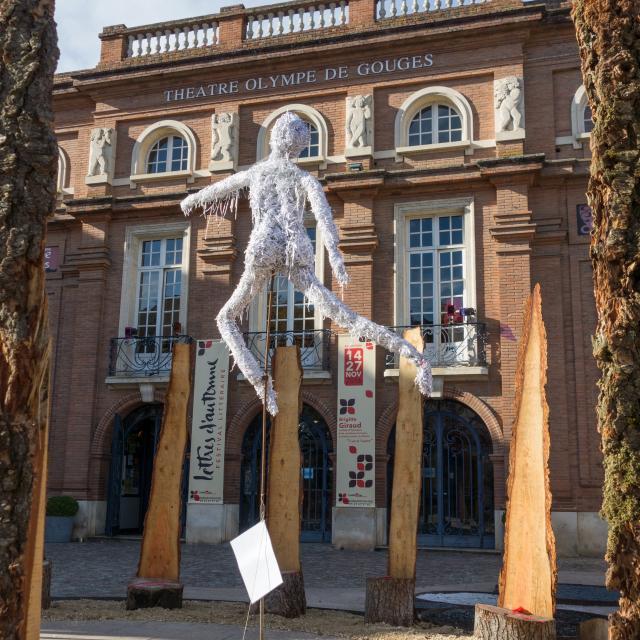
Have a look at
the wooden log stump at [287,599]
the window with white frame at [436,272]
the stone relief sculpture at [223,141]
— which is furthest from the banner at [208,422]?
the wooden log stump at [287,599]

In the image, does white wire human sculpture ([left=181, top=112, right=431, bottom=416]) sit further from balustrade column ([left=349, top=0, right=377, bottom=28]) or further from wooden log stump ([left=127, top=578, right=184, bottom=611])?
balustrade column ([left=349, top=0, right=377, bottom=28])

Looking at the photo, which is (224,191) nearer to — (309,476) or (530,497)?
(530,497)

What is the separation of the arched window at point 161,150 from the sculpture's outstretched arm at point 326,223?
12.1 m

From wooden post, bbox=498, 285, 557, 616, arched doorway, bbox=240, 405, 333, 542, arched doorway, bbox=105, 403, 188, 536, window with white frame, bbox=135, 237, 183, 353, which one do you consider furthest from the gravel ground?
window with white frame, bbox=135, 237, 183, 353

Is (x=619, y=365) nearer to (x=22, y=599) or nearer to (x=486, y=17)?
(x=22, y=599)

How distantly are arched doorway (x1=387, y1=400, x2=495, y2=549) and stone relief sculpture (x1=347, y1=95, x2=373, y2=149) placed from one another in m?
5.75

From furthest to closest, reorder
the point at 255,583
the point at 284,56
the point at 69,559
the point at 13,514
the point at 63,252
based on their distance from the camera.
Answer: the point at 63,252 < the point at 284,56 < the point at 69,559 < the point at 255,583 < the point at 13,514

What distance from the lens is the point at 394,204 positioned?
56.4 ft

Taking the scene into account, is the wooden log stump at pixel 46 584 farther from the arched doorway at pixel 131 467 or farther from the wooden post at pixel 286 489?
the arched doorway at pixel 131 467

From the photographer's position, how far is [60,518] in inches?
668

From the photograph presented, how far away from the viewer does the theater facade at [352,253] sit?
15844mm

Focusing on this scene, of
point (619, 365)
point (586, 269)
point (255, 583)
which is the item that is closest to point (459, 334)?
point (586, 269)

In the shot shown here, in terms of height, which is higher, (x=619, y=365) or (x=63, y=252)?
(x=63, y=252)

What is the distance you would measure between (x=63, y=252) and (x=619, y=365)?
17261 millimetres
